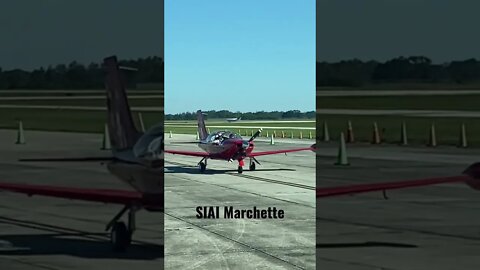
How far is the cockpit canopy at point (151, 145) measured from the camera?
3822mm

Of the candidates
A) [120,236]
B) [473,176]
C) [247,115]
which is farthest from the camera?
[120,236]

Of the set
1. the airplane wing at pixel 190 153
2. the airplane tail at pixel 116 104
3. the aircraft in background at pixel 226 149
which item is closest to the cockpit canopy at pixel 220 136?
the aircraft in background at pixel 226 149

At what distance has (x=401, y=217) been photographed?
4043mm

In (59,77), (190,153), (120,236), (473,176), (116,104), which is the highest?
(59,77)

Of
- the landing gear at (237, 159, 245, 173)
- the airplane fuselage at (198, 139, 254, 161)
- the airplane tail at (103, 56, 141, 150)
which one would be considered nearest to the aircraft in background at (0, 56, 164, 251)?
the airplane tail at (103, 56, 141, 150)

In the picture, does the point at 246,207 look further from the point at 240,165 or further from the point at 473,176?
the point at 473,176

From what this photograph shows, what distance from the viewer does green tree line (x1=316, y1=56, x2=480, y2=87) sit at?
13.1 feet

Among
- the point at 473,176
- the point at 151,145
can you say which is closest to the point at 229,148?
the point at 151,145

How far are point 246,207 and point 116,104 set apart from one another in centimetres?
95

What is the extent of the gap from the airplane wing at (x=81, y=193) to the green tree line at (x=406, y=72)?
51.0 inches

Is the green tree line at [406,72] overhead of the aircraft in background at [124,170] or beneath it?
overhead

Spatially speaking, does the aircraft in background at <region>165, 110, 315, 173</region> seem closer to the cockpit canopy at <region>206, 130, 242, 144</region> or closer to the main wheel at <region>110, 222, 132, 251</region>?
the cockpit canopy at <region>206, 130, 242, 144</region>

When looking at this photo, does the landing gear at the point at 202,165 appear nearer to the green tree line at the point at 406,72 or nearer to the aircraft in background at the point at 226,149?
the aircraft in background at the point at 226,149

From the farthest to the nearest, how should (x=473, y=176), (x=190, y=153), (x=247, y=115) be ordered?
1. (x=473, y=176)
2. (x=190, y=153)
3. (x=247, y=115)
